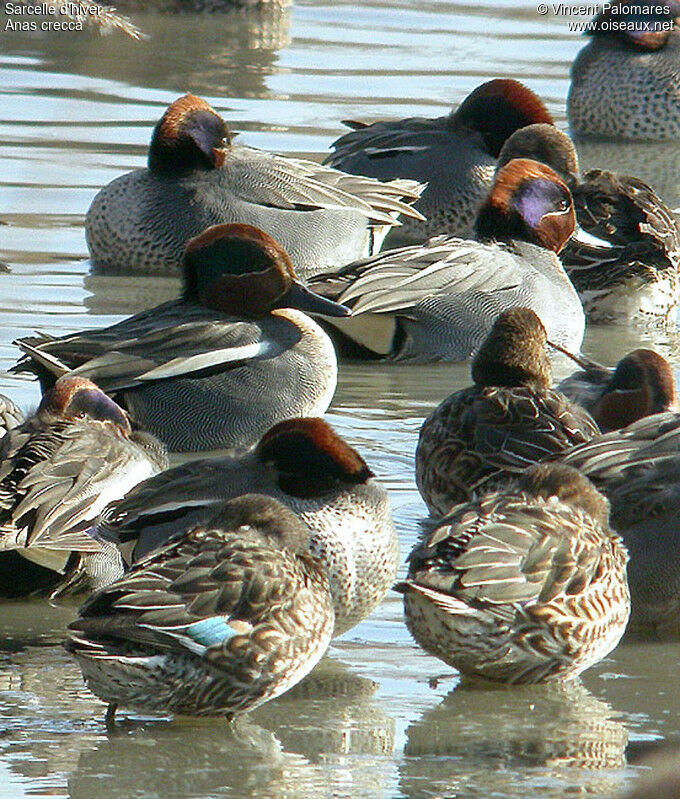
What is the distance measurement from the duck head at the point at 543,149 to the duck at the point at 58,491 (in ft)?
15.5

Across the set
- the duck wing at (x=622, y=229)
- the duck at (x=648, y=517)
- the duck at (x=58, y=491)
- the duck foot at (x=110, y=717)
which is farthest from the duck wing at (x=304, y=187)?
the duck foot at (x=110, y=717)

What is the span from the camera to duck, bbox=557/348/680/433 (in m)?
6.43

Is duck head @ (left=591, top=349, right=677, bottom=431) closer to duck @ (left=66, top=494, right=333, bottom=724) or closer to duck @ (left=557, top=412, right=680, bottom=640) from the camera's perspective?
duck @ (left=557, top=412, right=680, bottom=640)

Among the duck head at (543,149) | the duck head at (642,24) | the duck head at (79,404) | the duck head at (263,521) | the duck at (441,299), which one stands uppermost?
the duck head at (642,24)

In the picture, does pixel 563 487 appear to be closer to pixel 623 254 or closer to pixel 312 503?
pixel 312 503

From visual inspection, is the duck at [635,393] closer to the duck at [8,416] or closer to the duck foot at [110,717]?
the duck at [8,416]

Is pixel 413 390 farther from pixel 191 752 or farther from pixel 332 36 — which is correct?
pixel 332 36

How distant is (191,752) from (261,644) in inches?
12.2

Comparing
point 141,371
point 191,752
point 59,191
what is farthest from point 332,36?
point 191,752

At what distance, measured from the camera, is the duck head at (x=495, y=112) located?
35.3 ft

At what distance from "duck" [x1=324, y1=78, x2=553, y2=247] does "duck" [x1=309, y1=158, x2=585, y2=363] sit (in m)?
2.04

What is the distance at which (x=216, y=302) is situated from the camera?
23.7 ft

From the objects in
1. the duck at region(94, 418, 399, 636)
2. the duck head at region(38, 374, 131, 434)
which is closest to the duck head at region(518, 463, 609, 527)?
the duck at region(94, 418, 399, 636)

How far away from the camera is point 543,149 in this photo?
10094 mm
